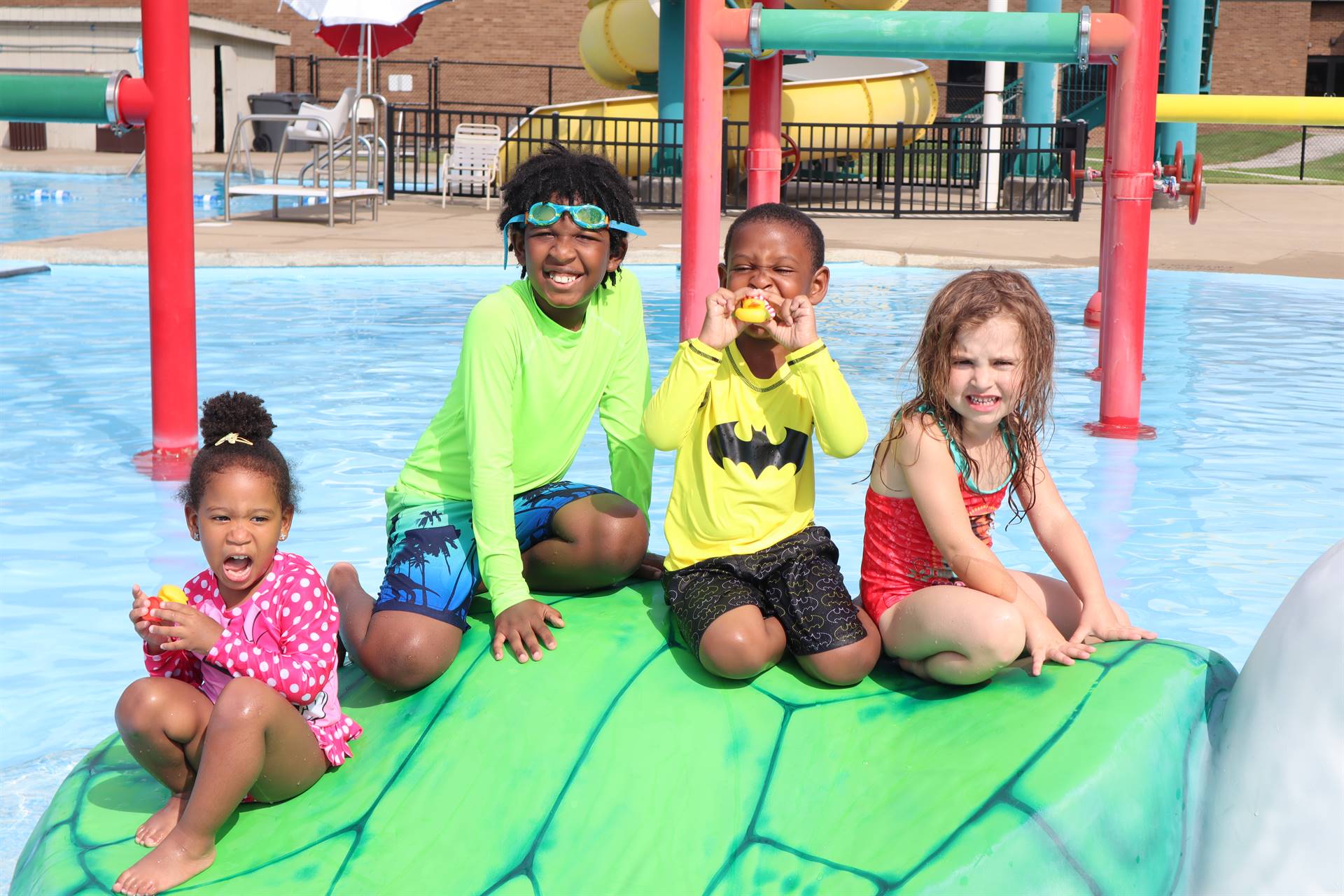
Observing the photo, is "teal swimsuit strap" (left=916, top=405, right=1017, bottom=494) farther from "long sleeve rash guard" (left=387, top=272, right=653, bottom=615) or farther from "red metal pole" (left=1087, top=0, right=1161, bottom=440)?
"red metal pole" (left=1087, top=0, right=1161, bottom=440)

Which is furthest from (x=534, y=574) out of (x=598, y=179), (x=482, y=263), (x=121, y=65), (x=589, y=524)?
(x=121, y=65)

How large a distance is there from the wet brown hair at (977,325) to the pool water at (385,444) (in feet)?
0.81

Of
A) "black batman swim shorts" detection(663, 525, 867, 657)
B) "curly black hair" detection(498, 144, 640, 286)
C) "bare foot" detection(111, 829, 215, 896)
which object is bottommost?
"bare foot" detection(111, 829, 215, 896)

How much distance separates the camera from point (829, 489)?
18.4 feet

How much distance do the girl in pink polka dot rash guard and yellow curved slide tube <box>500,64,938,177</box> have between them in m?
13.9

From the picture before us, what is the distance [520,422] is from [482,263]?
8867 millimetres

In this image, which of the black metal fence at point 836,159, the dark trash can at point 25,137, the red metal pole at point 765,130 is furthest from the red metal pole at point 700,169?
the dark trash can at point 25,137

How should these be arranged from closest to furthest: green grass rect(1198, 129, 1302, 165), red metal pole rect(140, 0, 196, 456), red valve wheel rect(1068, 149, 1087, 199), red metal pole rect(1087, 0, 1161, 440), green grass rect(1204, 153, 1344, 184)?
red metal pole rect(140, 0, 196, 456) < red metal pole rect(1087, 0, 1161, 440) < red valve wheel rect(1068, 149, 1087, 199) < green grass rect(1204, 153, 1344, 184) < green grass rect(1198, 129, 1302, 165)

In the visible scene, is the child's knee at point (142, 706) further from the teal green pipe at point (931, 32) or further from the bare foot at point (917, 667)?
the teal green pipe at point (931, 32)

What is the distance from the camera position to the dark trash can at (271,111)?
85.7 feet

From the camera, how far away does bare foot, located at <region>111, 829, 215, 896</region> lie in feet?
7.25

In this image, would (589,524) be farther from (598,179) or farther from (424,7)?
(424,7)

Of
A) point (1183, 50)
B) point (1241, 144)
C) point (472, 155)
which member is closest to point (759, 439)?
point (472, 155)

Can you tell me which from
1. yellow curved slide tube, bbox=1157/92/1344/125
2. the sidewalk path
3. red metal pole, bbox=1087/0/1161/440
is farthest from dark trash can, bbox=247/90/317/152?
red metal pole, bbox=1087/0/1161/440
